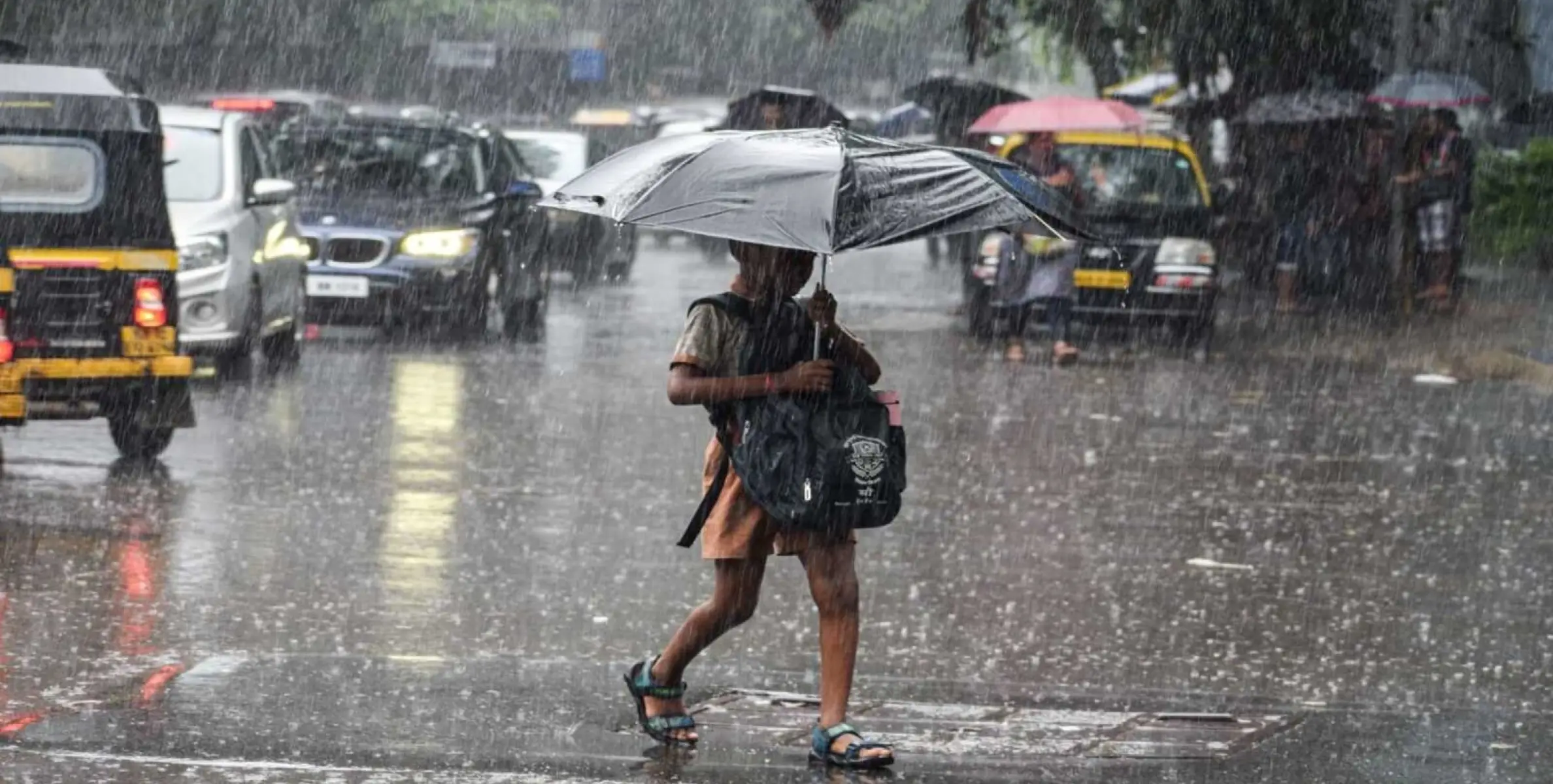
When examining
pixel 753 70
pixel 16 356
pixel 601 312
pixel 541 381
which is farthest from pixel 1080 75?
pixel 16 356

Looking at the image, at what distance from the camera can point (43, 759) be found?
19.5ft

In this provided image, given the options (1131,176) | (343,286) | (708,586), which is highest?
(1131,176)

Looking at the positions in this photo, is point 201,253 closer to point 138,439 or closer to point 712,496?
point 138,439

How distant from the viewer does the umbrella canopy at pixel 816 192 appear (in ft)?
18.5

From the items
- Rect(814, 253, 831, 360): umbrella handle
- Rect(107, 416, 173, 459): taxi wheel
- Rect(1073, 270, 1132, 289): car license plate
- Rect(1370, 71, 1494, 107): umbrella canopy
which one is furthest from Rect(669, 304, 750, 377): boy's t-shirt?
Rect(1370, 71, 1494, 107): umbrella canopy

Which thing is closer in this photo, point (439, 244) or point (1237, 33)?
point (439, 244)

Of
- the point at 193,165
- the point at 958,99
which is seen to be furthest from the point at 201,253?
the point at 958,99

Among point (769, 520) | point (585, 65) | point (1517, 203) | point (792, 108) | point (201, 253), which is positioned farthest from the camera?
point (585, 65)

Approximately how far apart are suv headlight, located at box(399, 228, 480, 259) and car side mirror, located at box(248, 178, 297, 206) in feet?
10.9

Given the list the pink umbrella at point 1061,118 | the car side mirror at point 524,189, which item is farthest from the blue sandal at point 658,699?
the pink umbrella at point 1061,118

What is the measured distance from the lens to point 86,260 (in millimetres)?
11055

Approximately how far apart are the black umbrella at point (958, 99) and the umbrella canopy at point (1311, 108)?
5157 millimetres

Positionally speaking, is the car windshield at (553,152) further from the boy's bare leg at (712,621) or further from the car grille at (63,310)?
the boy's bare leg at (712,621)

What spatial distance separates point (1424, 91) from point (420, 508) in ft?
46.8
